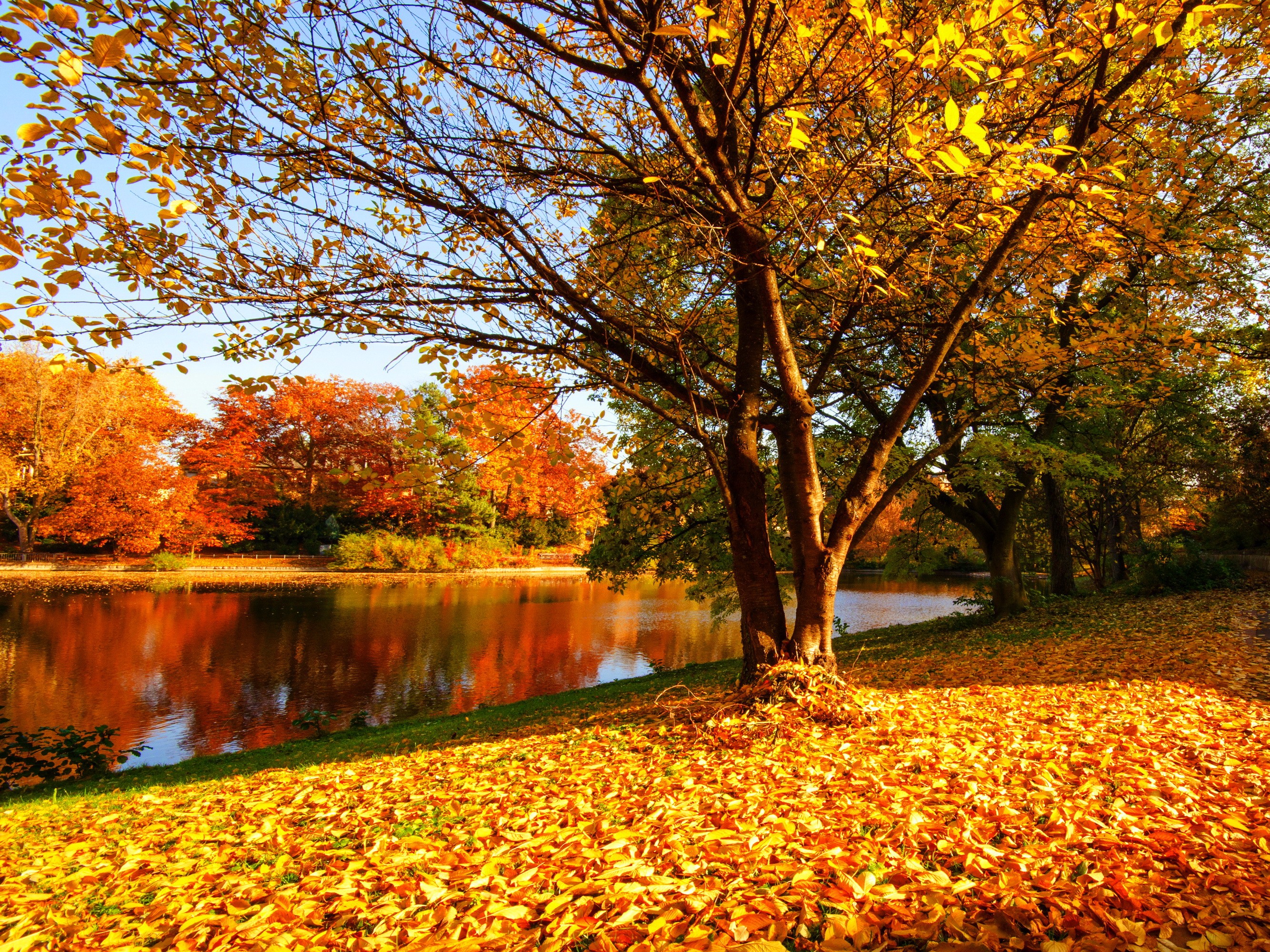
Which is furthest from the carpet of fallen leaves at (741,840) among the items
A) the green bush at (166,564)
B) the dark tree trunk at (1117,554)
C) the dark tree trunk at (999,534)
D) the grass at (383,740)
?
the green bush at (166,564)

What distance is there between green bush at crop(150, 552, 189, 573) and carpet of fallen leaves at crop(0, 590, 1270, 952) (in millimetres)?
28201

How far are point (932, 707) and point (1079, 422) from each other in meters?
9.30

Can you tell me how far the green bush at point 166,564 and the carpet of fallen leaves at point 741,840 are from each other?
28.2 metres

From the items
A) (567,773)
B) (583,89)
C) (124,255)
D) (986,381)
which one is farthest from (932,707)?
(124,255)

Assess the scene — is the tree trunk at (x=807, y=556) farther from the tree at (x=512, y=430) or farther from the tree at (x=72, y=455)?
the tree at (x=72, y=455)

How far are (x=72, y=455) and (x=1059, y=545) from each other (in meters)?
36.8

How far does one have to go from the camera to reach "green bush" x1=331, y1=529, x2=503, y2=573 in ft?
104

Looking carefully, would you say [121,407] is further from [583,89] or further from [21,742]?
[583,89]

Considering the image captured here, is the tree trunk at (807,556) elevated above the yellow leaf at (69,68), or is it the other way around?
the yellow leaf at (69,68)

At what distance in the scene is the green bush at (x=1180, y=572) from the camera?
11773 millimetres

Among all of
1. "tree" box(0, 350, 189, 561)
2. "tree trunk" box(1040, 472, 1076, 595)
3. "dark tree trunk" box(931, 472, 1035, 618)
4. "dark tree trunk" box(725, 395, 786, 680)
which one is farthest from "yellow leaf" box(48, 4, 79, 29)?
"tree" box(0, 350, 189, 561)

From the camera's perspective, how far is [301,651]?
49.7ft

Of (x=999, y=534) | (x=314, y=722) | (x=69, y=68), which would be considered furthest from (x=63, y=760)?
(x=999, y=534)

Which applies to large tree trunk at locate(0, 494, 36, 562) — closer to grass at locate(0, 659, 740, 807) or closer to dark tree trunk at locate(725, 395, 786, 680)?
grass at locate(0, 659, 740, 807)
